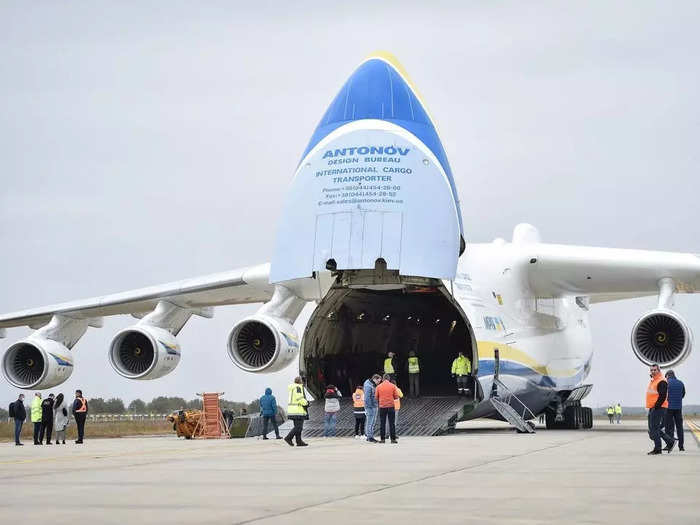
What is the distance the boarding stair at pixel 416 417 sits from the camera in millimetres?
19625

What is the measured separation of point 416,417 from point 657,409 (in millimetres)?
6930

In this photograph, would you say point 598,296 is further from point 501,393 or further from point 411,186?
point 411,186

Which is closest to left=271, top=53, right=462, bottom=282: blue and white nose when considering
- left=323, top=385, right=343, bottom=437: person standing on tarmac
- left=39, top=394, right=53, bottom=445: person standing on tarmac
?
left=323, top=385, right=343, bottom=437: person standing on tarmac

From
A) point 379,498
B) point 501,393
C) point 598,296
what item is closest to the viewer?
point 379,498

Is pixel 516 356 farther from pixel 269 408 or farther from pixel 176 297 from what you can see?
pixel 176 297

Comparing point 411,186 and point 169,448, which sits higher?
point 411,186

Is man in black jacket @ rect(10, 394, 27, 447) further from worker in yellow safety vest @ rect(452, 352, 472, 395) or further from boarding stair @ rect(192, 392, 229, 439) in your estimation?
worker in yellow safety vest @ rect(452, 352, 472, 395)

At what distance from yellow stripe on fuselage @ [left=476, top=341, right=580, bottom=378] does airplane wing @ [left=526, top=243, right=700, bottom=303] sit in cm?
175

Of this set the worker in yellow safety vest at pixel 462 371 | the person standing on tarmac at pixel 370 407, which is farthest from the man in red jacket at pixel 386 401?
the worker in yellow safety vest at pixel 462 371

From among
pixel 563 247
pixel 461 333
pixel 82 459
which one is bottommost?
pixel 82 459

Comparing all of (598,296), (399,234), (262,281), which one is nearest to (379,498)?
(399,234)

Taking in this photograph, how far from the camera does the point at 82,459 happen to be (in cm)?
1329

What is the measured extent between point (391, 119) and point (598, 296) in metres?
10.0

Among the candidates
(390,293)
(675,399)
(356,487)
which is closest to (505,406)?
(390,293)
